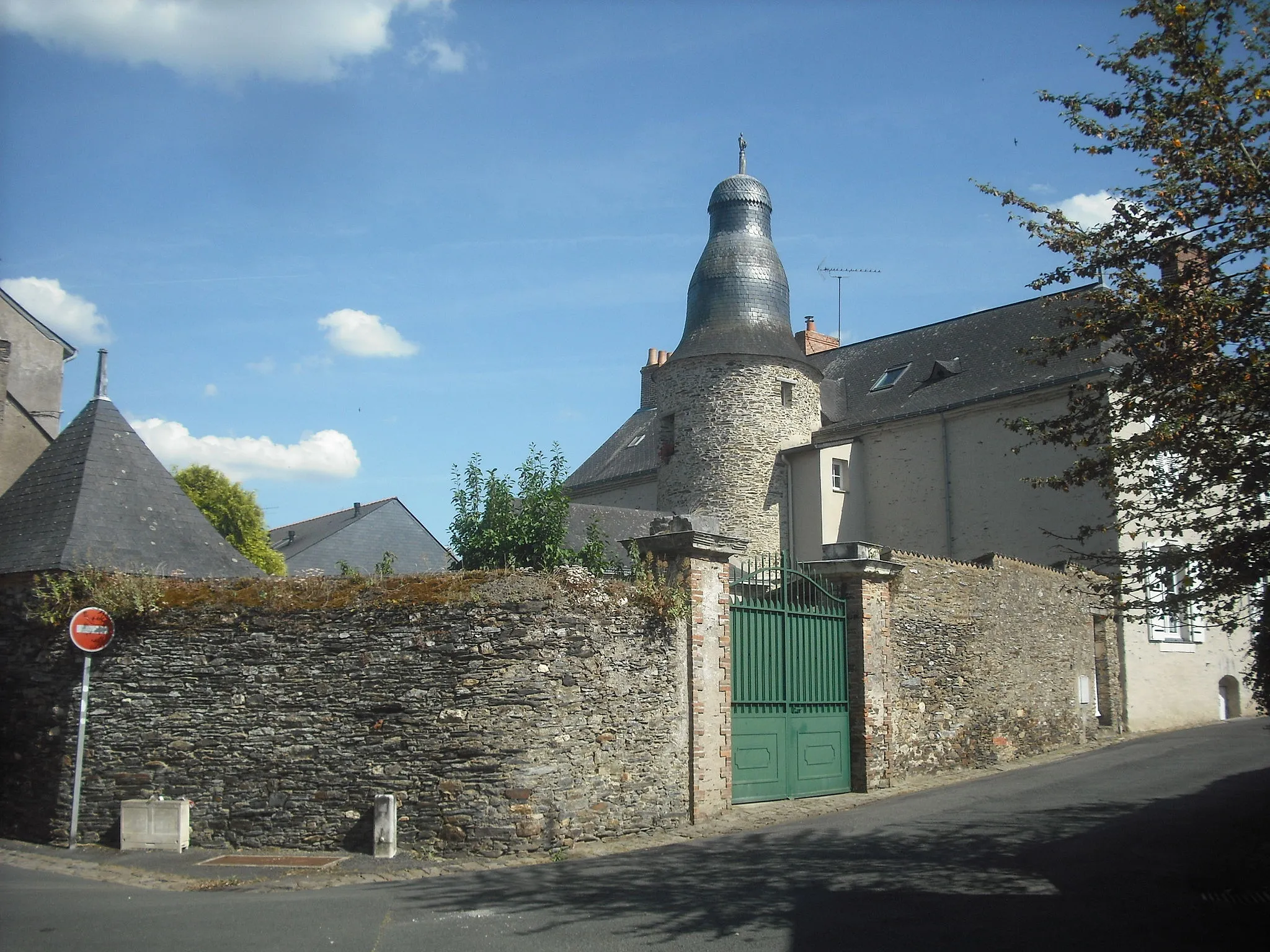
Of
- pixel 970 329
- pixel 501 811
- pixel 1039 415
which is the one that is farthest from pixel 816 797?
pixel 970 329

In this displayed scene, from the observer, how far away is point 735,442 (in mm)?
26188

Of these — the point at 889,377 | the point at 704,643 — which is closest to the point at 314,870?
the point at 704,643

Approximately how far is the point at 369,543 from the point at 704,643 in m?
23.6

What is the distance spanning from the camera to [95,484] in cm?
1310

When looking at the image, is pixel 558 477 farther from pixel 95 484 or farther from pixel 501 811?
pixel 501 811

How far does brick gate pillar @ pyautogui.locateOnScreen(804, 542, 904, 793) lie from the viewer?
13062mm

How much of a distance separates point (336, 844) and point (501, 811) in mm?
1608

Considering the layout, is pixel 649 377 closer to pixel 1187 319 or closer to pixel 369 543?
pixel 369 543

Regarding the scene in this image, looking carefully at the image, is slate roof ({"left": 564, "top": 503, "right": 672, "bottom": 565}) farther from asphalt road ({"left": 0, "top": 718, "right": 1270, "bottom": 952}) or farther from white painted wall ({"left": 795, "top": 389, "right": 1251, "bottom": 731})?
asphalt road ({"left": 0, "top": 718, "right": 1270, "bottom": 952})

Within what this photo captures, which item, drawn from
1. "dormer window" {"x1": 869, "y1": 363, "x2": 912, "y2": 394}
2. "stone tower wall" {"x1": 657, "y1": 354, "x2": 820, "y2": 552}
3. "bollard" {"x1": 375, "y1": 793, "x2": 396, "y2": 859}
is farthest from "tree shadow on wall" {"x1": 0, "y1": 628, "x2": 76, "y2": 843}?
"dormer window" {"x1": 869, "y1": 363, "x2": 912, "y2": 394}

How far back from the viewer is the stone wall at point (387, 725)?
9562 millimetres

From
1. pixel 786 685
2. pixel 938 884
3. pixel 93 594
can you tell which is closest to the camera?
pixel 938 884

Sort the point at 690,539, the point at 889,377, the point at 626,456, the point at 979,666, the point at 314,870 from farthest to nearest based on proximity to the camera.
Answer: the point at 626,456 < the point at 889,377 < the point at 979,666 < the point at 690,539 < the point at 314,870

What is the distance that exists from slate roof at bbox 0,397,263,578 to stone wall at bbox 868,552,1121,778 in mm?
8660
